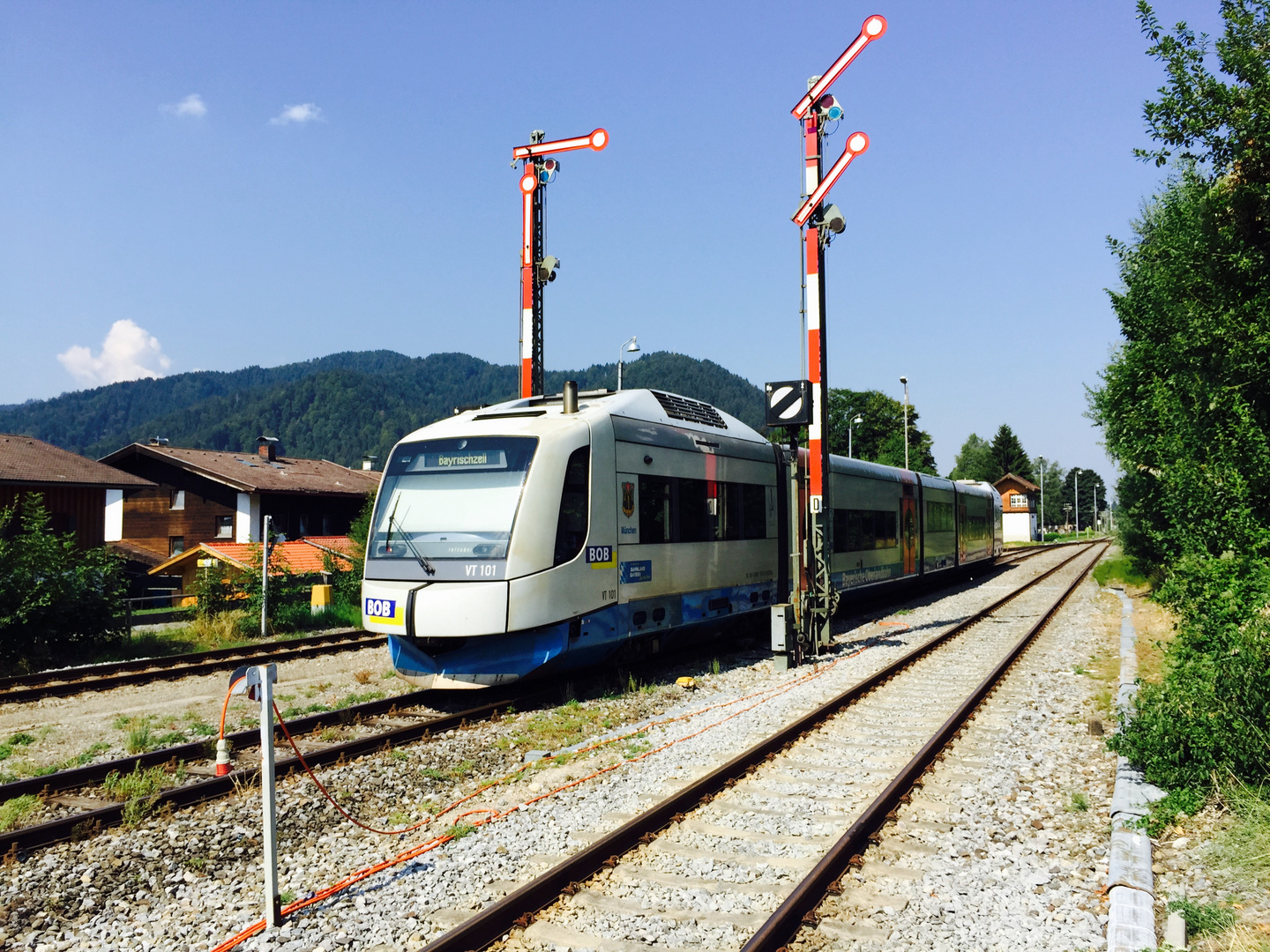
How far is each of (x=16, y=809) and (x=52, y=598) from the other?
9.22 metres

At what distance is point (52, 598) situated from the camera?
14.3 metres

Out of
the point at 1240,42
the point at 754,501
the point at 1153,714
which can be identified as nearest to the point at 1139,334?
the point at 754,501

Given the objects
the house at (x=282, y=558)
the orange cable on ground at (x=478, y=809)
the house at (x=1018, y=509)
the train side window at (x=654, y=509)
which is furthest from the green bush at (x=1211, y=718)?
the house at (x=1018, y=509)

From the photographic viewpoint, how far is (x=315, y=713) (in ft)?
32.3

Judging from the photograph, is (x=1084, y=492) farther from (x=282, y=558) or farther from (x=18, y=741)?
(x=18, y=741)

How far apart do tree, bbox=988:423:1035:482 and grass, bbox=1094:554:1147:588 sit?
8584cm

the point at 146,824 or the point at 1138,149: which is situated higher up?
the point at 1138,149

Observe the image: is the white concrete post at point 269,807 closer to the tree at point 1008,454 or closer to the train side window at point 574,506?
the train side window at point 574,506

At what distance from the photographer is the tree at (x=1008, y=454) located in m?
114

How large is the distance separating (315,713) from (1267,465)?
9.80 m

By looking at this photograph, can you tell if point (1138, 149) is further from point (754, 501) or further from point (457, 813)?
point (457, 813)

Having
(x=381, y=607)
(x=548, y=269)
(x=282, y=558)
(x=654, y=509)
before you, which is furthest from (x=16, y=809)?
(x=548, y=269)

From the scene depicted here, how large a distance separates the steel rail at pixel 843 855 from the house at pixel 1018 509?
85583 millimetres

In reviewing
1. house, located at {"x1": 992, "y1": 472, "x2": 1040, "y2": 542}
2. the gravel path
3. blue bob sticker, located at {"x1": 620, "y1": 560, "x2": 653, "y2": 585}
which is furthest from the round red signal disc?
house, located at {"x1": 992, "y1": 472, "x2": 1040, "y2": 542}
